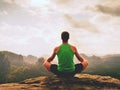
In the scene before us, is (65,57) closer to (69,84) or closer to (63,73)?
(63,73)

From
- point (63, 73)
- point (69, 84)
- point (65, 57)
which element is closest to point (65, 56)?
point (65, 57)

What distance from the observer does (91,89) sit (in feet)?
42.3

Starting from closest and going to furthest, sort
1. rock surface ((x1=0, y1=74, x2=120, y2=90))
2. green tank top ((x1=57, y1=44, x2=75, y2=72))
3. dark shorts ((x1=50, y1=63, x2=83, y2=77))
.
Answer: rock surface ((x1=0, y1=74, x2=120, y2=90)) < green tank top ((x1=57, y1=44, x2=75, y2=72)) < dark shorts ((x1=50, y1=63, x2=83, y2=77))

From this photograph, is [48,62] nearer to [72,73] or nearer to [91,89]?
[72,73]

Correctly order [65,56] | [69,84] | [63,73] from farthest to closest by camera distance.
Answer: [63,73], [65,56], [69,84]

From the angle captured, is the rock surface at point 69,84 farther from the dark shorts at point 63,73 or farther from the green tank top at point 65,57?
the green tank top at point 65,57

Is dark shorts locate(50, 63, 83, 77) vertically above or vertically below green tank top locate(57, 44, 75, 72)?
below

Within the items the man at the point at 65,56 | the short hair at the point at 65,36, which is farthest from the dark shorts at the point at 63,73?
the short hair at the point at 65,36

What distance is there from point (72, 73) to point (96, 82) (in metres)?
1.52

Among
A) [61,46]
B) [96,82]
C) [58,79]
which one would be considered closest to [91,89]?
[96,82]

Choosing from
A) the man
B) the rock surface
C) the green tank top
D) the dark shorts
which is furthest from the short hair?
the rock surface

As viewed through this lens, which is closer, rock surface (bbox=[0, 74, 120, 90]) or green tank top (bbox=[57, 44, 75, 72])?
rock surface (bbox=[0, 74, 120, 90])

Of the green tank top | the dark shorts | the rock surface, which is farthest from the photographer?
the dark shorts

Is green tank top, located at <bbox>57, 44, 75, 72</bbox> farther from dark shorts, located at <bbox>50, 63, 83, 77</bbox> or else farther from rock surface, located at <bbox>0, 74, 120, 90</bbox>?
rock surface, located at <bbox>0, 74, 120, 90</bbox>
